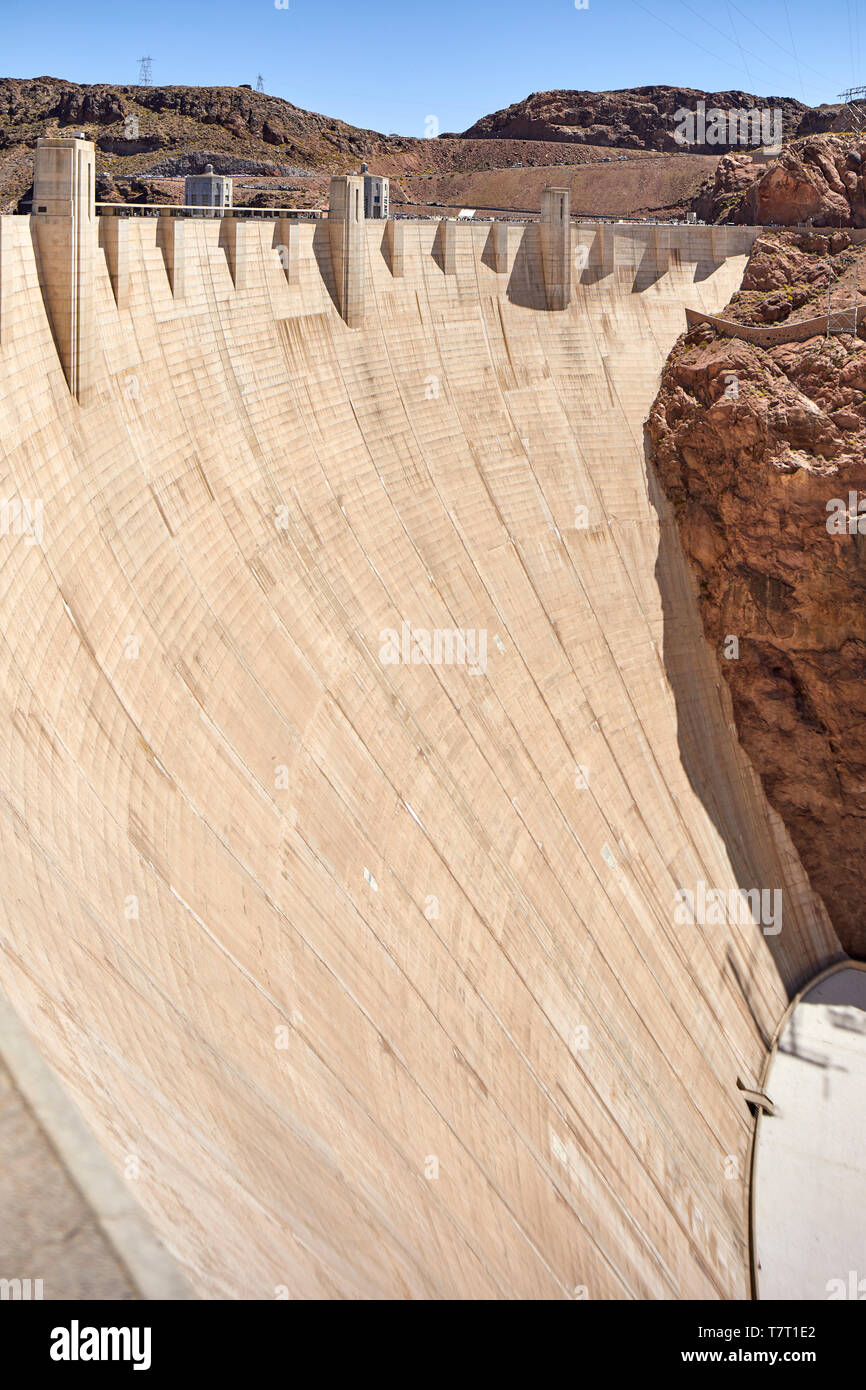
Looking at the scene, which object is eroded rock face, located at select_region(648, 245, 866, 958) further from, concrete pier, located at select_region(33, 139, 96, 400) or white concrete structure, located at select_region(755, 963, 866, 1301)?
concrete pier, located at select_region(33, 139, 96, 400)

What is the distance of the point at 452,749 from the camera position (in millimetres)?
17344

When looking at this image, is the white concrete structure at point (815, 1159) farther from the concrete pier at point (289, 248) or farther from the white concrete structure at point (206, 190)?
the white concrete structure at point (206, 190)

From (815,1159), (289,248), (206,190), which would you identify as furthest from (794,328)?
(815,1159)

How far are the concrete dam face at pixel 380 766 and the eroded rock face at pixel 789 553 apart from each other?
0.66m

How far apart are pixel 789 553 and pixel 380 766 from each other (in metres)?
11.2

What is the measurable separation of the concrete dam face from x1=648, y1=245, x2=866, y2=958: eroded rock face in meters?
0.66

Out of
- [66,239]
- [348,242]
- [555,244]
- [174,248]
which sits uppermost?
[555,244]

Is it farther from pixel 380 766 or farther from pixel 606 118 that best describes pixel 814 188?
pixel 606 118

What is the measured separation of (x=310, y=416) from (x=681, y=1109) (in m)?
12.8

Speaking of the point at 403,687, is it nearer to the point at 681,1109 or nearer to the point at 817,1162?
the point at 681,1109

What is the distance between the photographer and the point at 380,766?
15688 mm

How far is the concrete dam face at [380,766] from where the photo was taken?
9148mm

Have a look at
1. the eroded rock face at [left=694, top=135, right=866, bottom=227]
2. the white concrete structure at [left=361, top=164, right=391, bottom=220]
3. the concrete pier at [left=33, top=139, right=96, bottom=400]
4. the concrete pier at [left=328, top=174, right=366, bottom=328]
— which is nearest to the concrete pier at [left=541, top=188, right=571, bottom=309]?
the white concrete structure at [left=361, top=164, right=391, bottom=220]

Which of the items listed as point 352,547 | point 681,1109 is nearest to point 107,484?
point 352,547
